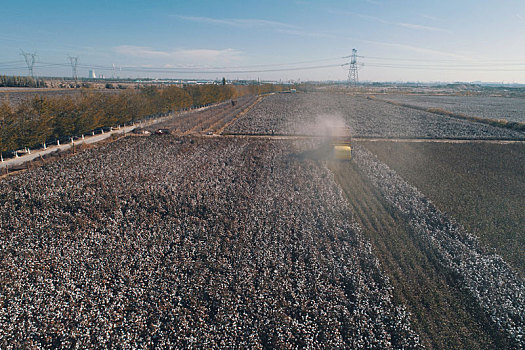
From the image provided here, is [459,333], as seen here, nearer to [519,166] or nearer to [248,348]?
[248,348]

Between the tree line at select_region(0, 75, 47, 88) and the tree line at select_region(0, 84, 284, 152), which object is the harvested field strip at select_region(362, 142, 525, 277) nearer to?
the tree line at select_region(0, 84, 284, 152)

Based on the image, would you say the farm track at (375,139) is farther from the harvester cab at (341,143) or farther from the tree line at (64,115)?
the tree line at (64,115)

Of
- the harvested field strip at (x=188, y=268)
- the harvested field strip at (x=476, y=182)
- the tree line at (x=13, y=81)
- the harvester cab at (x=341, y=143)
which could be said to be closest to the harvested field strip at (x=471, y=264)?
the harvested field strip at (x=476, y=182)

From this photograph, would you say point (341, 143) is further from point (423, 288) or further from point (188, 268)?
point (188, 268)

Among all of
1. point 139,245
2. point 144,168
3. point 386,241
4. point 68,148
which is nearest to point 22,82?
point 68,148

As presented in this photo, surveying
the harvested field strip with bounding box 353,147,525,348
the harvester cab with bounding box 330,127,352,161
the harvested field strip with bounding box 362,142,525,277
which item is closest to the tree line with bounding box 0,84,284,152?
the harvester cab with bounding box 330,127,352,161
